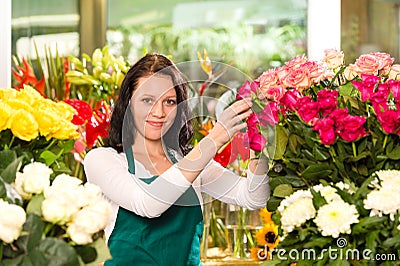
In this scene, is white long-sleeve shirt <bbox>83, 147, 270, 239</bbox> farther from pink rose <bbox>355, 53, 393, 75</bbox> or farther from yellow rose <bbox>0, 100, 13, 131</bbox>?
yellow rose <bbox>0, 100, 13, 131</bbox>

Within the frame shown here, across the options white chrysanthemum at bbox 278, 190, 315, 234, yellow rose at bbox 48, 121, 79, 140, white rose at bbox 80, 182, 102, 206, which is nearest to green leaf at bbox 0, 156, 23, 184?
white rose at bbox 80, 182, 102, 206

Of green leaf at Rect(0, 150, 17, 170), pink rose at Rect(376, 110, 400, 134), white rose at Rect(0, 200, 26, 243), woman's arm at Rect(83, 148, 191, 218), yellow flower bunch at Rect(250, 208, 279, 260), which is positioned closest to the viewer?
white rose at Rect(0, 200, 26, 243)

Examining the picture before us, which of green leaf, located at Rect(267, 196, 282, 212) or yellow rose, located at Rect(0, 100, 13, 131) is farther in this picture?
green leaf, located at Rect(267, 196, 282, 212)

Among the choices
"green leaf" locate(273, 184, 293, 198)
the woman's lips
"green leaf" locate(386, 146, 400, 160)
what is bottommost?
"green leaf" locate(273, 184, 293, 198)

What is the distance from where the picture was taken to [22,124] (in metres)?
1.24

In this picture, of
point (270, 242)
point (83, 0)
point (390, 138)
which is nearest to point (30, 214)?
point (390, 138)

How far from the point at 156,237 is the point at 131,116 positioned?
281 millimetres

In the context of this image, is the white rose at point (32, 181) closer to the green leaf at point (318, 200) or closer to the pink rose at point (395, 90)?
the green leaf at point (318, 200)

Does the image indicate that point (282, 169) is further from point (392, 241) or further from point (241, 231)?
point (241, 231)

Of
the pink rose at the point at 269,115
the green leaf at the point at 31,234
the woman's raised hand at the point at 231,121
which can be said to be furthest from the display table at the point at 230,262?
the green leaf at the point at 31,234

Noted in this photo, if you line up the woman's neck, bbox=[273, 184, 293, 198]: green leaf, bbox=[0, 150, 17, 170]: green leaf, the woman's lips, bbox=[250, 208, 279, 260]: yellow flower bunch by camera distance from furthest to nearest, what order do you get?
bbox=[250, 208, 279, 260]: yellow flower bunch → the woman's neck → the woman's lips → bbox=[273, 184, 293, 198]: green leaf → bbox=[0, 150, 17, 170]: green leaf

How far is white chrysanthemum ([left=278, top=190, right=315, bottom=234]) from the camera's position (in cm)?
120

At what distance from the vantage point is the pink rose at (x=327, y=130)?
4.09 ft

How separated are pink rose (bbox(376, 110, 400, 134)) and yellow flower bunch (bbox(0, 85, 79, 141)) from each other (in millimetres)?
544
